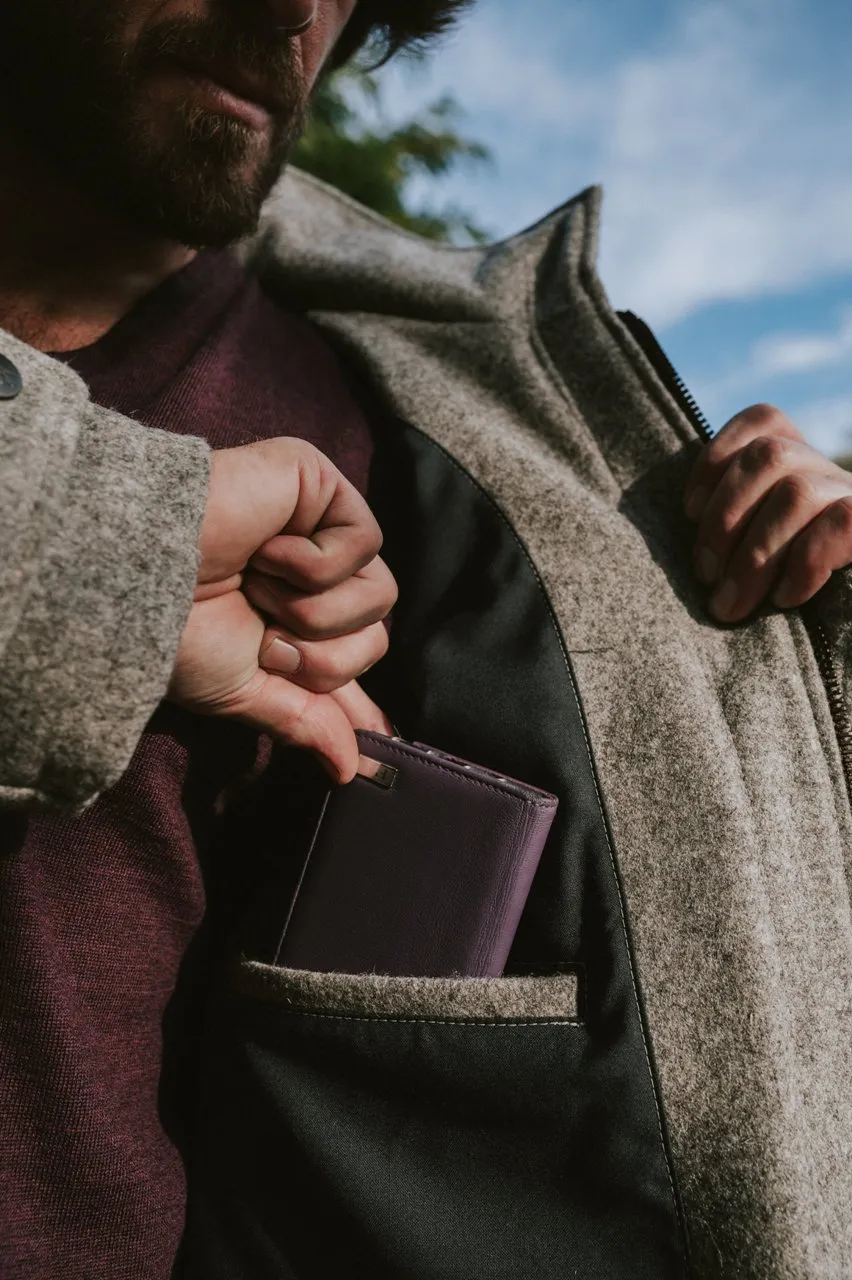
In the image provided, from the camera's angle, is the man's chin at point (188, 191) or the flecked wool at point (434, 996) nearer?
the flecked wool at point (434, 996)

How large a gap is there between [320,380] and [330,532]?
52 cm

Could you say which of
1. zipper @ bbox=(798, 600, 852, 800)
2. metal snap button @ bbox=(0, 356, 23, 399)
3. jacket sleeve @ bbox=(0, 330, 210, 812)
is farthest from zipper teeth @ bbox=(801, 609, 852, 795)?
metal snap button @ bbox=(0, 356, 23, 399)

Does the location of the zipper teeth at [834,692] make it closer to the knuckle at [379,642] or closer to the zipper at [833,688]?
the zipper at [833,688]

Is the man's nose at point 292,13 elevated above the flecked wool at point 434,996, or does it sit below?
above

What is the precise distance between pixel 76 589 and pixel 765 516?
746 millimetres

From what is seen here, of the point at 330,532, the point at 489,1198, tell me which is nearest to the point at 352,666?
the point at 330,532

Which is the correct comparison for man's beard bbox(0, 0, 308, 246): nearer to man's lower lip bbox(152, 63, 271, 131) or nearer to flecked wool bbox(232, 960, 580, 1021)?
man's lower lip bbox(152, 63, 271, 131)

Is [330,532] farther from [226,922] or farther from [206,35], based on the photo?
[206,35]

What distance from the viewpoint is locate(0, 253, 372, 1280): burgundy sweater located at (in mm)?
873

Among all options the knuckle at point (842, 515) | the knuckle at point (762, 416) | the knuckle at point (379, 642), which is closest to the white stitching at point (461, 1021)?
the knuckle at point (379, 642)

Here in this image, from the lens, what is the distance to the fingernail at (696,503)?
43.0 inches

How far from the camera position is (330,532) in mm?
838

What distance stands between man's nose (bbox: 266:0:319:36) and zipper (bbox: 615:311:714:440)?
0.57 metres

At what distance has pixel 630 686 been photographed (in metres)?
1.02
